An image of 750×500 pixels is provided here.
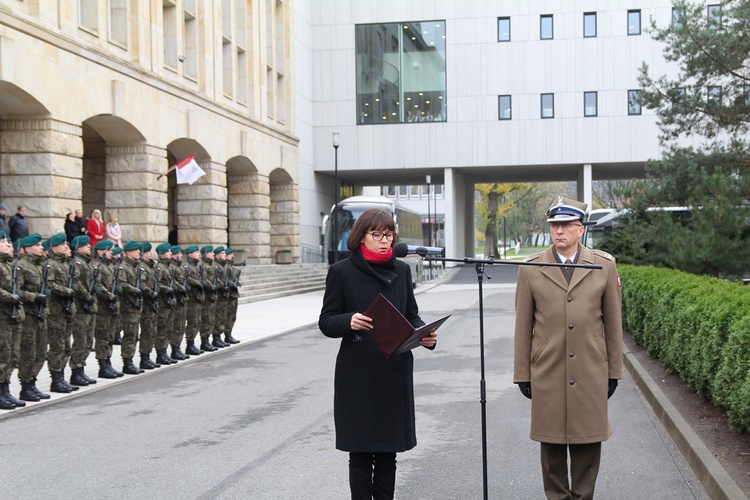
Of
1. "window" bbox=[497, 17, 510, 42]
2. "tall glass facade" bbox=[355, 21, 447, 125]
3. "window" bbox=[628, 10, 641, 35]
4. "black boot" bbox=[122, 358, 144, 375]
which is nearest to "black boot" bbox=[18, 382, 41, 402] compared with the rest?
"black boot" bbox=[122, 358, 144, 375]

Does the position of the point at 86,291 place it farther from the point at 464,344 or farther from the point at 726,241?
the point at 726,241

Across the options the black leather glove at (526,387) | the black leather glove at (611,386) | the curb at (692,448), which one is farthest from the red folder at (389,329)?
the curb at (692,448)

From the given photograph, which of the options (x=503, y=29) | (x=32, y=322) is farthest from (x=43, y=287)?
(x=503, y=29)

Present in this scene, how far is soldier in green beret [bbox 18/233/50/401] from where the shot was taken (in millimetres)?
10570

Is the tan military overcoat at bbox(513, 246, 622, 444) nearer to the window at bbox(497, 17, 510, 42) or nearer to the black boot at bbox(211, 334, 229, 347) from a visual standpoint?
the black boot at bbox(211, 334, 229, 347)

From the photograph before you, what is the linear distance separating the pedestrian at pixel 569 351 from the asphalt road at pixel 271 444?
1357mm

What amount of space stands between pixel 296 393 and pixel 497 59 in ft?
129

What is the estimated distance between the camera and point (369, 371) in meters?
4.66

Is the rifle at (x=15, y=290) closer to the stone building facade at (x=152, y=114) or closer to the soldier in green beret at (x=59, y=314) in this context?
the soldier in green beret at (x=59, y=314)

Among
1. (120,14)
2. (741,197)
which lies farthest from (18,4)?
(741,197)

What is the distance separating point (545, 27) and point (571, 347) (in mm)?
44861

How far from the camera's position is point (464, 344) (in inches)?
646

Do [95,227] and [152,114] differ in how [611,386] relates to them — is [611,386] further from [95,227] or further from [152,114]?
[152,114]

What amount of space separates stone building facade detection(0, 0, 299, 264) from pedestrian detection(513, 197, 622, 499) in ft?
57.5
